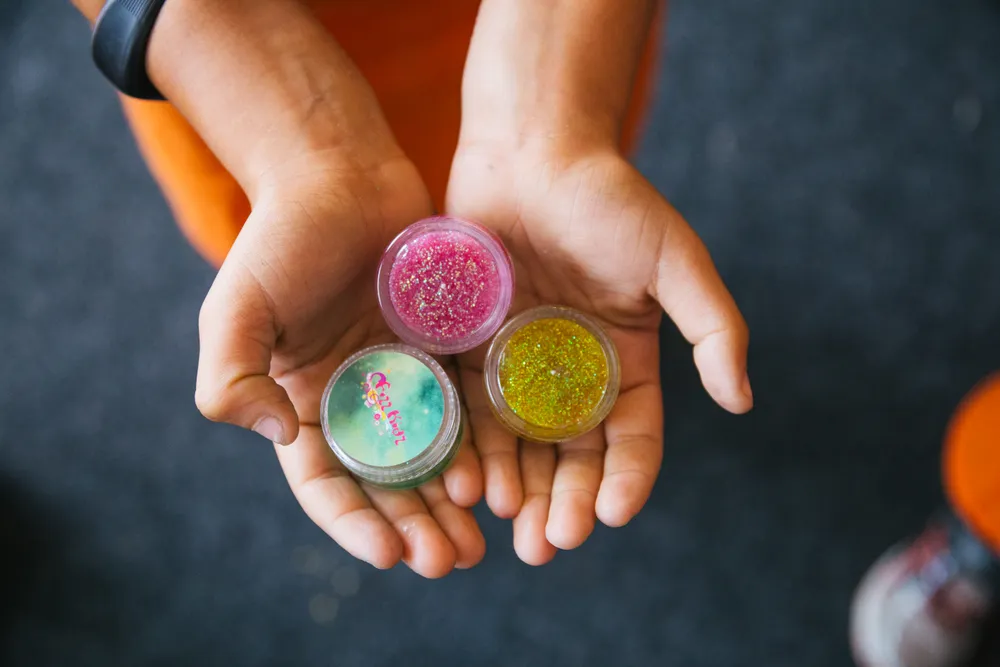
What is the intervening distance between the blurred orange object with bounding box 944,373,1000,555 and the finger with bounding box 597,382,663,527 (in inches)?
33.5

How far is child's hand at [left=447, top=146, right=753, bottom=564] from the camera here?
1169mm

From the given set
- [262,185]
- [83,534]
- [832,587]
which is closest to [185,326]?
[83,534]

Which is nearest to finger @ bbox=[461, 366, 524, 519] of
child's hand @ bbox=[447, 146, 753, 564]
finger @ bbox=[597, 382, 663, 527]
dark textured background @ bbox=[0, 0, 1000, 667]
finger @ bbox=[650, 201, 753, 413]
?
child's hand @ bbox=[447, 146, 753, 564]

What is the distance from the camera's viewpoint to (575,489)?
1185 mm

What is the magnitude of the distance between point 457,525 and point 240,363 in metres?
0.40

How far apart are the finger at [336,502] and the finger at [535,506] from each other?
0.18 metres

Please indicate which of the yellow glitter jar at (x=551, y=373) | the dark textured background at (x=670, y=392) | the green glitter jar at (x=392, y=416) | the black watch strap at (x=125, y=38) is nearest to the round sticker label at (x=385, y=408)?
the green glitter jar at (x=392, y=416)

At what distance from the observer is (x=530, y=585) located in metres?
1.97

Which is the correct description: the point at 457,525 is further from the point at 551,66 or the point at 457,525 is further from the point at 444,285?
the point at 551,66

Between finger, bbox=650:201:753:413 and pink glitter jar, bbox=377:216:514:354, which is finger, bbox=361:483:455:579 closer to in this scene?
pink glitter jar, bbox=377:216:514:354

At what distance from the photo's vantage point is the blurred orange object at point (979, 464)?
1.70 metres

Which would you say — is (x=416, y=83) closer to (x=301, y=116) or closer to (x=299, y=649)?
(x=301, y=116)

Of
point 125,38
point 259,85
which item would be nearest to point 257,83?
point 259,85

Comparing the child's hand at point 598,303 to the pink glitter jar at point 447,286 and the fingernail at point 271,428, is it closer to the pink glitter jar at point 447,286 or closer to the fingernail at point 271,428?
the pink glitter jar at point 447,286
